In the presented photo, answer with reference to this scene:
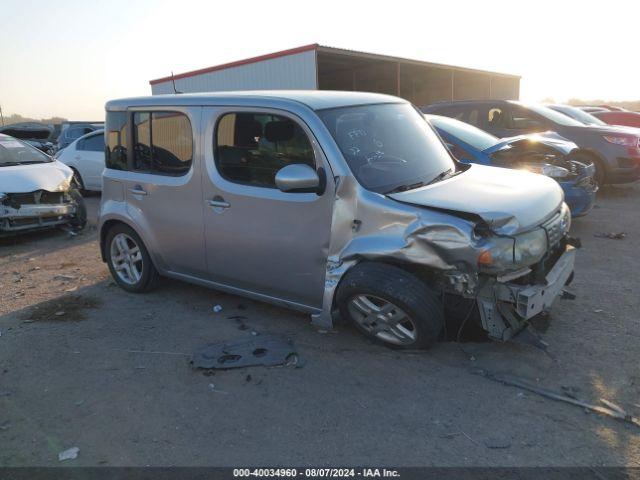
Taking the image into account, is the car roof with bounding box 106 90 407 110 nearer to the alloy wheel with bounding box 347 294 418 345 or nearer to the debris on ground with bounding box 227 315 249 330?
the alloy wheel with bounding box 347 294 418 345

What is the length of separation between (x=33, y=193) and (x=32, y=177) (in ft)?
0.88

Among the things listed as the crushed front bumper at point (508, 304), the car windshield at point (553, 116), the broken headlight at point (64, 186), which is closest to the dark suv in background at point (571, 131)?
the car windshield at point (553, 116)

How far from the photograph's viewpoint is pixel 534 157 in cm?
711

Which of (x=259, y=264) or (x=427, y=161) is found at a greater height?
(x=427, y=161)

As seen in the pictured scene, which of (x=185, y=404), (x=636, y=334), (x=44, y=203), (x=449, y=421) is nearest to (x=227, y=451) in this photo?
(x=185, y=404)

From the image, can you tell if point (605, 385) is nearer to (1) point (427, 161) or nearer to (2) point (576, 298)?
(2) point (576, 298)

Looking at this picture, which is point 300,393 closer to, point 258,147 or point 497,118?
point 258,147

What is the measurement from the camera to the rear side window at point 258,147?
394 centimetres

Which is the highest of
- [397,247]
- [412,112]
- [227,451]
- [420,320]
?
[412,112]

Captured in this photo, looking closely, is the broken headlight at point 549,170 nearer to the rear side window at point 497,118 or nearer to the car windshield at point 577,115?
the rear side window at point 497,118

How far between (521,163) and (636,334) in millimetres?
3452

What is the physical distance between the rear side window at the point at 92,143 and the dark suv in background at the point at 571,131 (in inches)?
278

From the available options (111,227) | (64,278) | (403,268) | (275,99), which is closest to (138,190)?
(111,227)

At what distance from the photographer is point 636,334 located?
392 centimetres
